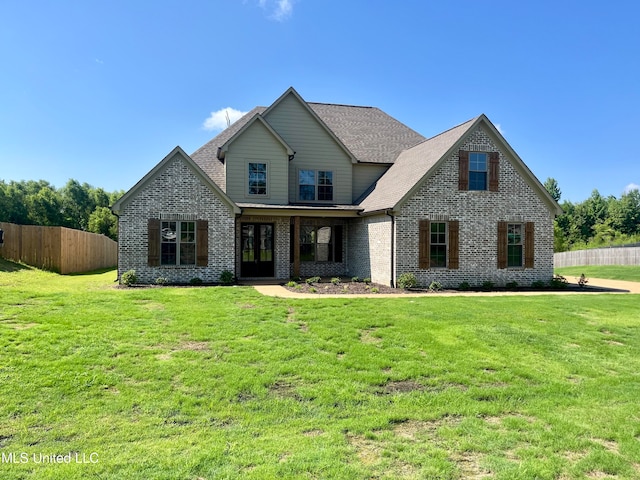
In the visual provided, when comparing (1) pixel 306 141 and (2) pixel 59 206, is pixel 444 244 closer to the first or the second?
(1) pixel 306 141

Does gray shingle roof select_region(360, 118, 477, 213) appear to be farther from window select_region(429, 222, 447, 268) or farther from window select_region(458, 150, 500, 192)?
window select_region(429, 222, 447, 268)

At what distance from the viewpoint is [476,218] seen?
55.4ft

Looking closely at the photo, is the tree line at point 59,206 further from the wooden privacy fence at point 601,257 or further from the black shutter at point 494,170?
the wooden privacy fence at point 601,257

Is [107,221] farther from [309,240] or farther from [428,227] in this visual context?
[428,227]

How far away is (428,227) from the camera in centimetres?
1636

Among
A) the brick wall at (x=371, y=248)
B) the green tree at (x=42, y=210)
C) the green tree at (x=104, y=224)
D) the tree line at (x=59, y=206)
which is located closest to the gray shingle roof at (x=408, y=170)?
the brick wall at (x=371, y=248)

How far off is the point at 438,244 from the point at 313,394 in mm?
12008

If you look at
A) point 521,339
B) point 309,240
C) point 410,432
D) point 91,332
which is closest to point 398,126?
point 309,240

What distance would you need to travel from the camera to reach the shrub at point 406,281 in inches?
612

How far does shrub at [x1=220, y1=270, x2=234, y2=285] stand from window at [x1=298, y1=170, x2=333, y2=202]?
5.20 meters

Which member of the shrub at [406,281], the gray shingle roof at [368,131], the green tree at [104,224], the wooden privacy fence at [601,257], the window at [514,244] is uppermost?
the gray shingle roof at [368,131]

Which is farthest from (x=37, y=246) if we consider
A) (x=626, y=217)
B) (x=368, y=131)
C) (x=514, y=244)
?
(x=626, y=217)

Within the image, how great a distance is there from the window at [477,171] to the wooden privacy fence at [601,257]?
52.1 feet

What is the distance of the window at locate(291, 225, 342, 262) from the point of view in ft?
64.7
